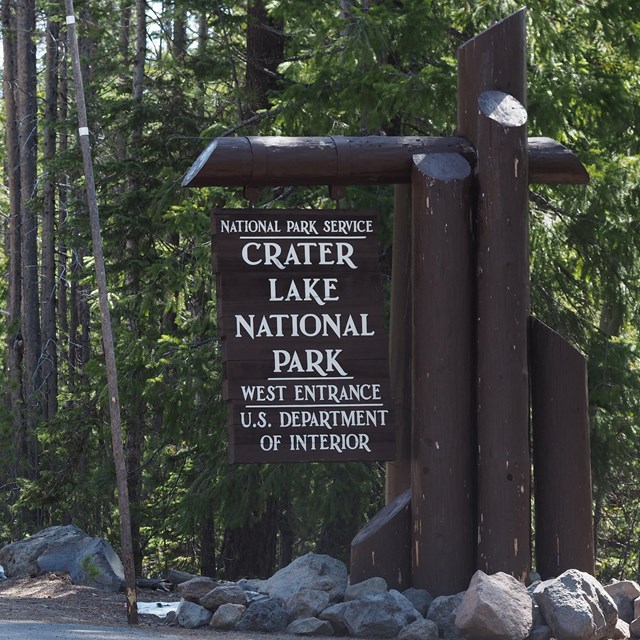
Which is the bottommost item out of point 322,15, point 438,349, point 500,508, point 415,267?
point 500,508

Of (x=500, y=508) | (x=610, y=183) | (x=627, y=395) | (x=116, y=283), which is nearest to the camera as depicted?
(x=500, y=508)

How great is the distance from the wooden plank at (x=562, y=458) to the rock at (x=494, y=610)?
858mm

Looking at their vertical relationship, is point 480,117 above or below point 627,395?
above

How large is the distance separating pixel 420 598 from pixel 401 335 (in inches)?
82.9

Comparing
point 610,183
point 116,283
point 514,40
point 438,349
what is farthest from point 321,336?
point 116,283

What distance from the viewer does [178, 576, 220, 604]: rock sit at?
344 inches

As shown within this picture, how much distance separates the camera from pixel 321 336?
27.4 feet

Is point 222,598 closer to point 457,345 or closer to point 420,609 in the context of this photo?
point 420,609

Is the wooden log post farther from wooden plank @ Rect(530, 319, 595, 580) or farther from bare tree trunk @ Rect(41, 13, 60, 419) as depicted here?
bare tree trunk @ Rect(41, 13, 60, 419)

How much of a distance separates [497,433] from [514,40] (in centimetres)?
301

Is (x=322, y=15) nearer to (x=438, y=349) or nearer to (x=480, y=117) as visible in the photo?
(x=480, y=117)

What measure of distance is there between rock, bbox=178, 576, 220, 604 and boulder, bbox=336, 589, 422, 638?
128 cm

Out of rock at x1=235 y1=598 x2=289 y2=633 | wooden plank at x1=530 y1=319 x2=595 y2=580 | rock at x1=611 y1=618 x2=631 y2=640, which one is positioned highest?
wooden plank at x1=530 y1=319 x2=595 y2=580

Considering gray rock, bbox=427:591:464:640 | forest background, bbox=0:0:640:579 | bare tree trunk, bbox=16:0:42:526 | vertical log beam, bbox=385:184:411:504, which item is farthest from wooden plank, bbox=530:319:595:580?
bare tree trunk, bbox=16:0:42:526
